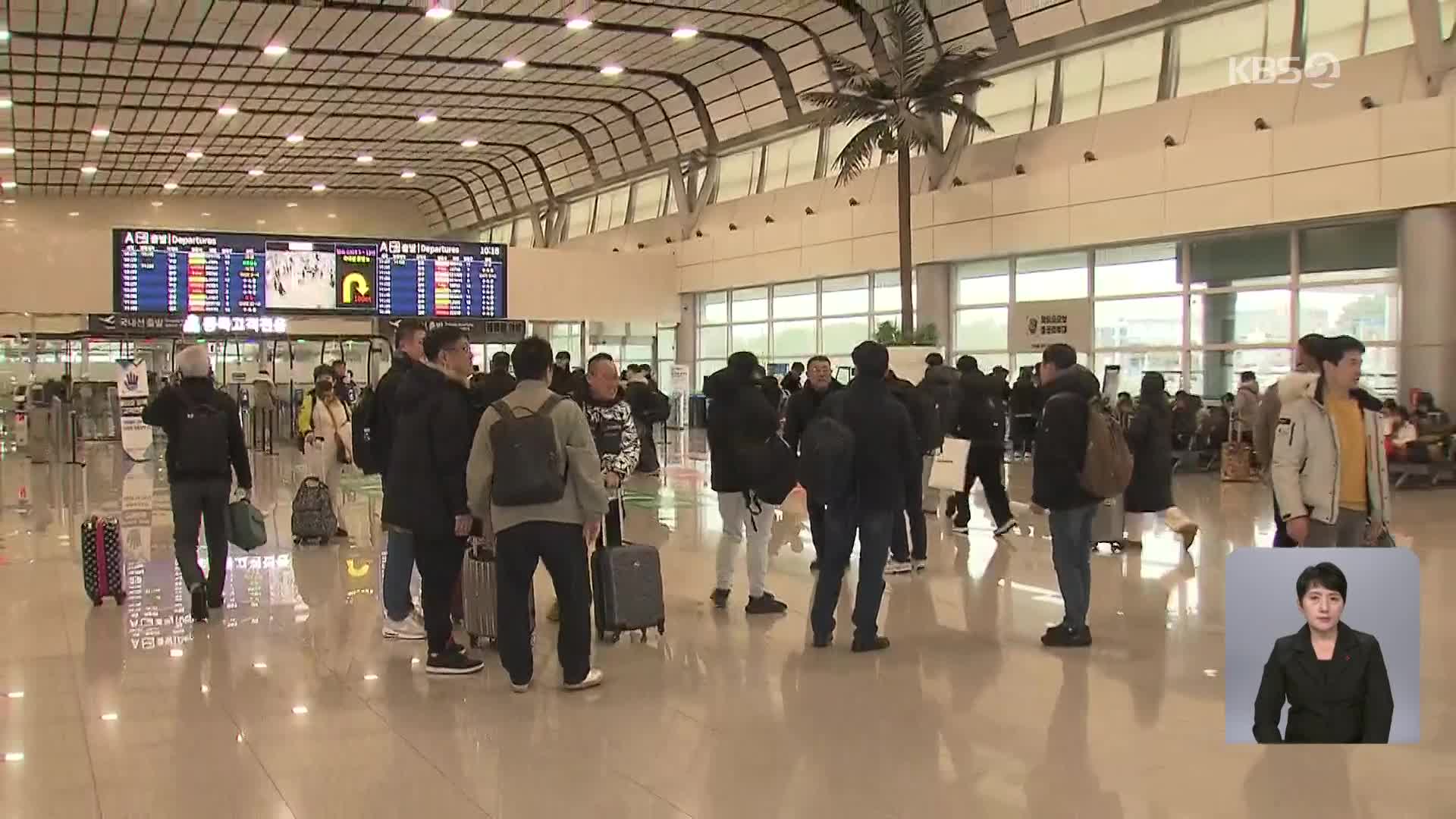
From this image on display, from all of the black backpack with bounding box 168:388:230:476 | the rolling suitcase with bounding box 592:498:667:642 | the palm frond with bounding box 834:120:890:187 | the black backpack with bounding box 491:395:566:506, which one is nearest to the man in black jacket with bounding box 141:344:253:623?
the black backpack with bounding box 168:388:230:476

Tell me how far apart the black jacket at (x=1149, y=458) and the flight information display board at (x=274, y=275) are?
1501 cm

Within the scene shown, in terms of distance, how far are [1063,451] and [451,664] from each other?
3174 mm

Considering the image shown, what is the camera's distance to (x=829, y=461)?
617 centimetres

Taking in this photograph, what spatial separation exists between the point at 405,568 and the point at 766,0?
1548 centimetres

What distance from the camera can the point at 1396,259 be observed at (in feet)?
53.9

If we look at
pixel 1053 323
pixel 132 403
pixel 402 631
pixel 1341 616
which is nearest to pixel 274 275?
pixel 132 403

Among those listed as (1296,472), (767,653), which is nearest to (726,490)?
(767,653)

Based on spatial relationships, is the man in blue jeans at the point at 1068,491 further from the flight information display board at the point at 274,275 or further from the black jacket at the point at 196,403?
the flight information display board at the point at 274,275

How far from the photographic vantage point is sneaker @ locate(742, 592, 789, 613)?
7.39 meters

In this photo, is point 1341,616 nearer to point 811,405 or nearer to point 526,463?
point 526,463

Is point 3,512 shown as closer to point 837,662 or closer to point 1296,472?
point 837,662

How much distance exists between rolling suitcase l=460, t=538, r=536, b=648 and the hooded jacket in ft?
11.4

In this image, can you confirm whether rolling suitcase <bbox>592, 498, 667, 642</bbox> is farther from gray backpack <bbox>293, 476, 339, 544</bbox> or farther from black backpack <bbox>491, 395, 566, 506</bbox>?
gray backpack <bbox>293, 476, 339, 544</bbox>

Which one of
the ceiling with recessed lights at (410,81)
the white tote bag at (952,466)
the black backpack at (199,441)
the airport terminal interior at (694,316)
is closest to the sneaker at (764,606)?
the airport terminal interior at (694,316)
